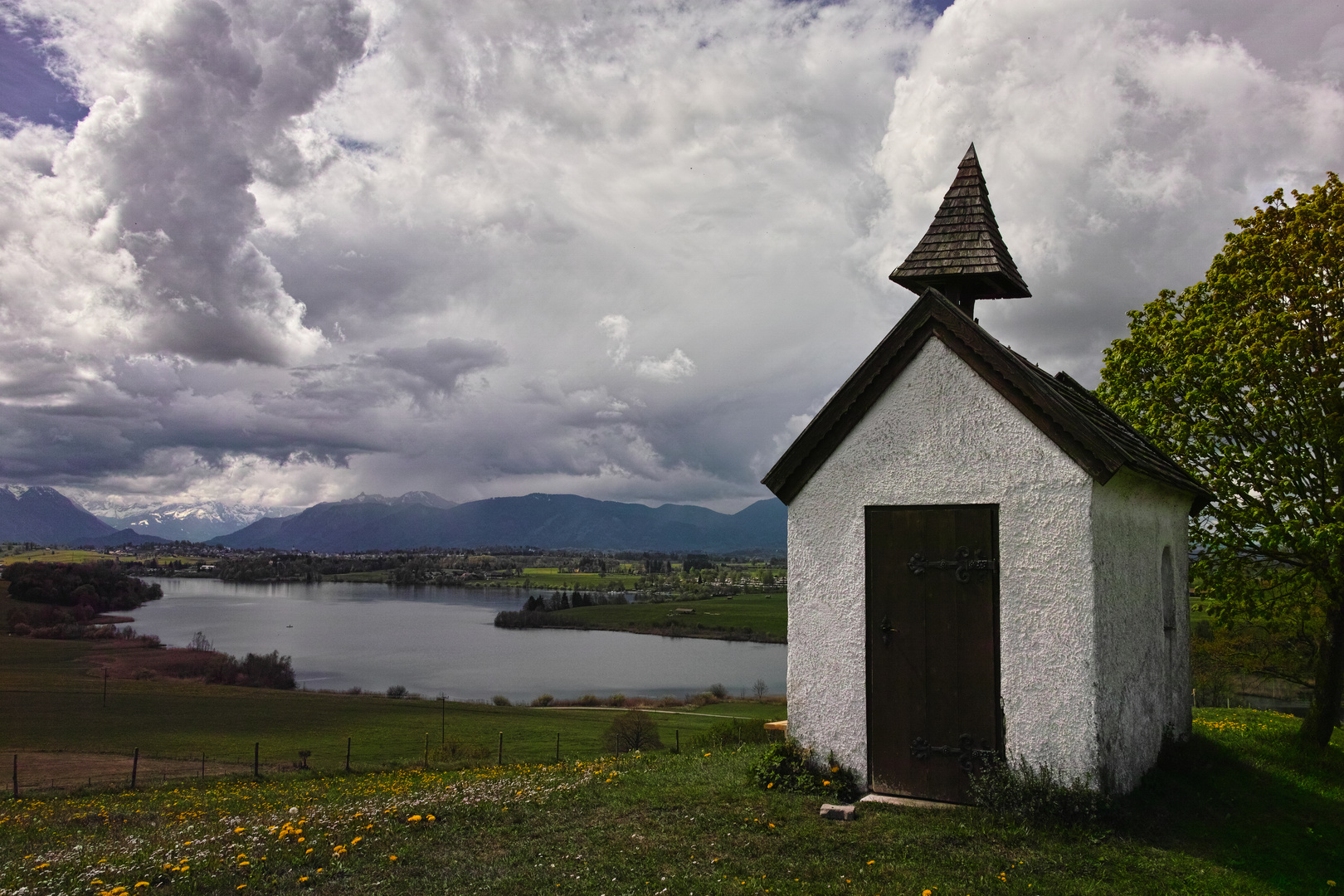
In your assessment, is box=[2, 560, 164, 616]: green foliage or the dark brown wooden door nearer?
the dark brown wooden door

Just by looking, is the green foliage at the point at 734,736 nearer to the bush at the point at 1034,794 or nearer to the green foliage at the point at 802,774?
the green foliage at the point at 802,774

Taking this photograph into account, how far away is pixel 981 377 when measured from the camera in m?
9.46

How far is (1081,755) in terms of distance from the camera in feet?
27.8

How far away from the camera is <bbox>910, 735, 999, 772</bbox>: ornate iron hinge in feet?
29.3

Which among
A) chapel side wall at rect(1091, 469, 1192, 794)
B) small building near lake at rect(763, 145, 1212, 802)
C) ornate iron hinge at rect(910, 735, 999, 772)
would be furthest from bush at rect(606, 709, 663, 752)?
ornate iron hinge at rect(910, 735, 999, 772)

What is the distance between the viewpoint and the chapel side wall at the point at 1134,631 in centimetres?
880

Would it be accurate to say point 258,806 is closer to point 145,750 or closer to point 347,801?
point 347,801

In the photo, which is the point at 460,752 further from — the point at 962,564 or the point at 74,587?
the point at 74,587

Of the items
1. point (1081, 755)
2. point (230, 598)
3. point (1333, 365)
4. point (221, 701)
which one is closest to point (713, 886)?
point (1081, 755)

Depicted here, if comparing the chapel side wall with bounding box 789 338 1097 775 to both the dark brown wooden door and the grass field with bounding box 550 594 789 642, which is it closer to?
the dark brown wooden door

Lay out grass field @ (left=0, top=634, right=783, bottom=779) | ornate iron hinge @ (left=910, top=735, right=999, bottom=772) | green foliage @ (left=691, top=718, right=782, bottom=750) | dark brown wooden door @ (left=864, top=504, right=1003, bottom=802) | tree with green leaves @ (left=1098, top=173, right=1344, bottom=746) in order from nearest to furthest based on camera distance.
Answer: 1. ornate iron hinge @ (left=910, top=735, right=999, bottom=772)
2. dark brown wooden door @ (left=864, top=504, right=1003, bottom=802)
3. tree with green leaves @ (left=1098, top=173, right=1344, bottom=746)
4. green foliage @ (left=691, top=718, right=782, bottom=750)
5. grass field @ (left=0, top=634, right=783, bottom=779)

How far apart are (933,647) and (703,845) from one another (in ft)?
11.1

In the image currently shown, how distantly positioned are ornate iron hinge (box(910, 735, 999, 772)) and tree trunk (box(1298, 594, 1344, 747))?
373 inches

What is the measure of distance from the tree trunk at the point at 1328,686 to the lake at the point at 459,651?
56.5m
